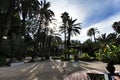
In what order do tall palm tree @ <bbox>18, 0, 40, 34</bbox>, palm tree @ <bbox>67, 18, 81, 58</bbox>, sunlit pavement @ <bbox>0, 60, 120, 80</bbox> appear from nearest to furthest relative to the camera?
sunlit pavement @ <bbox>0, 60, 120, 80</bbox>, tall palm tree @ <bbox>18, 0, 40, 34</bbox>, palm tree @ <bbox>67, 18, 81, 58</bbox>

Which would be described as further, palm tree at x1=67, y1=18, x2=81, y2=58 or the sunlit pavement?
palm tree at x1=67, y1=18, x2=81, y2=58

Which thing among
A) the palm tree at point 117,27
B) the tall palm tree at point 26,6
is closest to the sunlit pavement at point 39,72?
the tall palm tree at point 26,6

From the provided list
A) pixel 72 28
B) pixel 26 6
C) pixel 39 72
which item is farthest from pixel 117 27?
pixel 39 72

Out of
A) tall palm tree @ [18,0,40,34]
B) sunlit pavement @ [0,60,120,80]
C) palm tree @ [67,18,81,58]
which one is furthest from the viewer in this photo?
palm tree @ [67,18,81,58]

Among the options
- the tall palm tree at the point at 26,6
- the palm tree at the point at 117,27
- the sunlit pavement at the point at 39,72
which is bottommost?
the sunlit pavement at the point at 39,72

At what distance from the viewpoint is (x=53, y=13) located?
60344mm

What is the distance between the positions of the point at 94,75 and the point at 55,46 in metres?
95.4

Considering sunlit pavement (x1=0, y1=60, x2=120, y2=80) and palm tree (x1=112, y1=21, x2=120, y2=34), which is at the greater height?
palm tree (x1=112, y1=21, x2=120, y2=34)

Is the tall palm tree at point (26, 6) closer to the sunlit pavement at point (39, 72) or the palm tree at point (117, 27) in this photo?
the sunlit pavement at point (39, 72)

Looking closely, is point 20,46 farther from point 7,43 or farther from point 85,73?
point 85,73

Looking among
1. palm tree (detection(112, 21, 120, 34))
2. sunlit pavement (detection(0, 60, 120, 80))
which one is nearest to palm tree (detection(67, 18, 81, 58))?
palm tree (detection(112, 21, 120, 34))

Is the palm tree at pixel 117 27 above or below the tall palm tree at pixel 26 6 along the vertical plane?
above

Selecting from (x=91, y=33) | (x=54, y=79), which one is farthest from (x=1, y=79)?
(x=91, y=33)

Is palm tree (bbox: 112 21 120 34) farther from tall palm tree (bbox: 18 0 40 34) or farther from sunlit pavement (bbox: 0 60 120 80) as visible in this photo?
sunlit pavement (bbox: 0 60 120 80)
